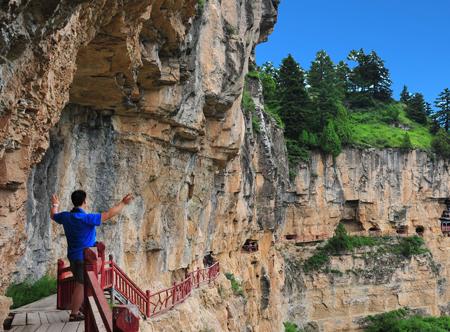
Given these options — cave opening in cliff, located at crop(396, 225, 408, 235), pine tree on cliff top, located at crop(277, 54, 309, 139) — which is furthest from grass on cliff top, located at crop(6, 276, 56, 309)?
cave opening in cliff, located at crop(396, 225, 408, 235)

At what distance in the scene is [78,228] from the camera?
620 centimetres

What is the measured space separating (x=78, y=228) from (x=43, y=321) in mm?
1549

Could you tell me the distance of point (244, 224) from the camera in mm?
27328

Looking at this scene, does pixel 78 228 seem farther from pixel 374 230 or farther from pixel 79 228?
pixel 374 230

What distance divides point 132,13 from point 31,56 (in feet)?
11.9

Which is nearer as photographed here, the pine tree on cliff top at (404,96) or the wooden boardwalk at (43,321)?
Answer: the wooden boardwalk at (43,321)

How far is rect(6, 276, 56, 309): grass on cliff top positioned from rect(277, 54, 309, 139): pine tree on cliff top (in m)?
33.3

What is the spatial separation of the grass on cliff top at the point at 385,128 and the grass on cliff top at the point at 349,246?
8812mm

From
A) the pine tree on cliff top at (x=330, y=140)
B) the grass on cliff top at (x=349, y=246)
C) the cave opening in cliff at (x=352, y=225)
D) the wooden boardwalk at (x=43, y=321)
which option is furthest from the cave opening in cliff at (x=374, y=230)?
the wooden boardwalk at (x=43, y=321)

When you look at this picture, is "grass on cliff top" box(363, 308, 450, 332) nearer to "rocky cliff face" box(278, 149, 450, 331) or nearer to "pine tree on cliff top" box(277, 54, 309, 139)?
"rocky cliff face" box(278, 149, 450, 331)

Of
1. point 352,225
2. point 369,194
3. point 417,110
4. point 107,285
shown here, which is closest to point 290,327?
point 352,225

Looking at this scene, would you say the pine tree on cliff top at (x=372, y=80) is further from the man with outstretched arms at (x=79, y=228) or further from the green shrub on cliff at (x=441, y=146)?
the man with outstretched arms at (x=79, y=228)

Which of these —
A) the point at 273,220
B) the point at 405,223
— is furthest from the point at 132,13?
the point at 405,223

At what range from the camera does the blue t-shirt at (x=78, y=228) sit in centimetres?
615
